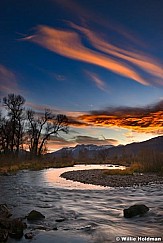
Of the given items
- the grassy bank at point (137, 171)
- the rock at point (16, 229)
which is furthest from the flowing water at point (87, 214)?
the grassy bank at point (137, 171)

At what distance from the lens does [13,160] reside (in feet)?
160

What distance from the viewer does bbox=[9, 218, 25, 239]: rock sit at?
31.5ft

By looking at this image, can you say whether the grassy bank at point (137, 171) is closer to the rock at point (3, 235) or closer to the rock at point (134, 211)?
the rock at point (134, 211)

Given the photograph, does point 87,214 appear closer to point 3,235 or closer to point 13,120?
point 3,235

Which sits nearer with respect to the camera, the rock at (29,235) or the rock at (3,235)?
the rock at (3,235)

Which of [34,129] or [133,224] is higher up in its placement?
[34,129]

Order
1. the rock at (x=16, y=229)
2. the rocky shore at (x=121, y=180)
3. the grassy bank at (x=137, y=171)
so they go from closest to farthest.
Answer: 1. the rock at (x=16, y=229)
2. the rocky shore at (x=121, y=180)
3. the grassy bank at (x=137, y=171)

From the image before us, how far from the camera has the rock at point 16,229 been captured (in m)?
9.59

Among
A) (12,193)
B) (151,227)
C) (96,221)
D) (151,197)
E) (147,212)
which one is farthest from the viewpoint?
(12,193)

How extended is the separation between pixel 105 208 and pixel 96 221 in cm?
275

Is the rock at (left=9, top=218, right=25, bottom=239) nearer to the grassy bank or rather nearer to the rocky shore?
the rocky shore

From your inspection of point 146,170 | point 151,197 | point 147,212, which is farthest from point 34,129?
point 147,212

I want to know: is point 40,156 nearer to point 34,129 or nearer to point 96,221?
point 34,129

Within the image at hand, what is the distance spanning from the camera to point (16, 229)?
9.85 m
